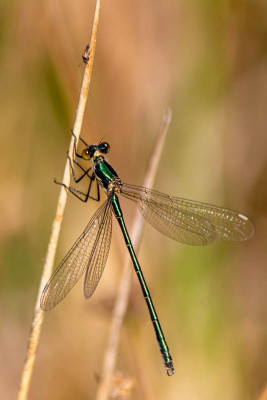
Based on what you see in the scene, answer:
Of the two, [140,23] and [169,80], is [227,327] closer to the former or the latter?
[169,80]

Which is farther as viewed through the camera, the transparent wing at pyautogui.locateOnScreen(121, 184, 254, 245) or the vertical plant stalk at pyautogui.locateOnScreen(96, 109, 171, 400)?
the transparent wing at pyautogui.locateOnScreen(121, 184, 254, 245)

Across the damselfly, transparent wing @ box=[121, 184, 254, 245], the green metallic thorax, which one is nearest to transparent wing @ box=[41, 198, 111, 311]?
the damselfly

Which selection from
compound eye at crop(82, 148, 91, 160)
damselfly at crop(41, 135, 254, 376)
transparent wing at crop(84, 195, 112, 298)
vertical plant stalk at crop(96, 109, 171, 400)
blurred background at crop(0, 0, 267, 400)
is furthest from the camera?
blurred background at crop(0, 0, 267, 400)

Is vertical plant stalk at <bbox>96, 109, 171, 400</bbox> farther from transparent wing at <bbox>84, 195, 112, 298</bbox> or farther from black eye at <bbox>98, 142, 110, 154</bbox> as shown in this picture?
black eye at <bbox>98, 142, 110, 154</bbox>

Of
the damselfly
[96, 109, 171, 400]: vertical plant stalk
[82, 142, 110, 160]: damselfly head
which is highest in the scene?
[82, 142, 110, 160]: damselfly head

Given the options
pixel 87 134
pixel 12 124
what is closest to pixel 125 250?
pixel 87 134

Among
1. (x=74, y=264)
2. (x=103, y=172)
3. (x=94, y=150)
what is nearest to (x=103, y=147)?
(x=94, y=150)

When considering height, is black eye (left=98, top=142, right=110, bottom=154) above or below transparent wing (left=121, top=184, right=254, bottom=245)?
above
